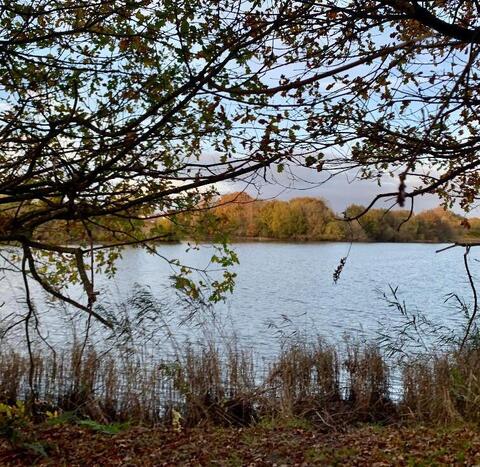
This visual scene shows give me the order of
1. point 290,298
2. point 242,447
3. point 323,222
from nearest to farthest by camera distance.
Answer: point 242,447 < point 323,222 < point 290,298

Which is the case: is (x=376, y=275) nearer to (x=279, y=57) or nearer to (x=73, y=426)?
(x=73, y=426)

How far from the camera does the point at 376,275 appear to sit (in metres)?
21.3

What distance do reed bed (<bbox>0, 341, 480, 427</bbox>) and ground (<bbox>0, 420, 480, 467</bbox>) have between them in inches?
33.2

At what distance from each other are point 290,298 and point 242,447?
1036 cm

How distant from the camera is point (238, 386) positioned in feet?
21.6

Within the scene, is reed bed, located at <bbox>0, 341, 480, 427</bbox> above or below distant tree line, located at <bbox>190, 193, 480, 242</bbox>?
below

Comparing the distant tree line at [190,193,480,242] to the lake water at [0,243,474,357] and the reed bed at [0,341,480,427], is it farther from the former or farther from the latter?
the reed bed at [0,341,480,427]

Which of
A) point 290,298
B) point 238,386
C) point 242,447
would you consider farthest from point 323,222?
point 242,447

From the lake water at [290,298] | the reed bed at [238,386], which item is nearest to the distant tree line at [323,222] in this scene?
the lake water at [290,298]

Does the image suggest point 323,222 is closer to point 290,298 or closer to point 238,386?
point 238,386

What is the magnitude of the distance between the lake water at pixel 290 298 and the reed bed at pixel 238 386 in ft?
2.46

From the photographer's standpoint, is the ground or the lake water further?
the lake water

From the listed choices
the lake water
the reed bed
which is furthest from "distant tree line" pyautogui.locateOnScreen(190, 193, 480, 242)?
the reed bed

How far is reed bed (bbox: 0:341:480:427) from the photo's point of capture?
614 cm
